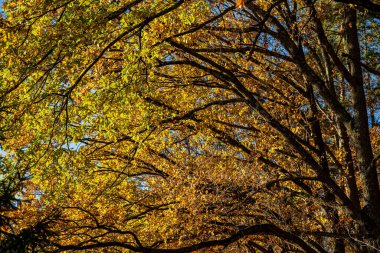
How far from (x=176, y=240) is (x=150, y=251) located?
295 centimetres

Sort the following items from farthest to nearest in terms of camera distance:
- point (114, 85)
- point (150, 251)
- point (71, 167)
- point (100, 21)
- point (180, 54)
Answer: point (180, 54) → point (71, 167) → point (114, 85) → point (150, 251) → point (100, 21)

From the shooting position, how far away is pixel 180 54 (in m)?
12.0

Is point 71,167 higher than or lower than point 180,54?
lower

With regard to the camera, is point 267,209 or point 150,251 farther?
point 267,209

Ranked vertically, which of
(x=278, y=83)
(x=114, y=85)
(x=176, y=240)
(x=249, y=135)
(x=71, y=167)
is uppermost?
(x=278, y=83)

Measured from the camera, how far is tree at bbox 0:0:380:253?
8219 millimetres

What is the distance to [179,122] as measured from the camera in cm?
1195

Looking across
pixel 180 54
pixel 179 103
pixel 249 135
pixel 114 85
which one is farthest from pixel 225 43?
pixel 114 85

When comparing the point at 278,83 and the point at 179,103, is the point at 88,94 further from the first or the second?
the point at 278,83

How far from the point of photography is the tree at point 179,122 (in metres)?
8.22

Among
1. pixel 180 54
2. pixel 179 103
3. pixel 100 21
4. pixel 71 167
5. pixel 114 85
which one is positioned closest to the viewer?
pixel 100 21

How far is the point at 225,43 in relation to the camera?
40.4 feet

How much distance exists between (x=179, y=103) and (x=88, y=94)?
400 cm

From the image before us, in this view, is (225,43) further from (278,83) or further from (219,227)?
(219,227)
